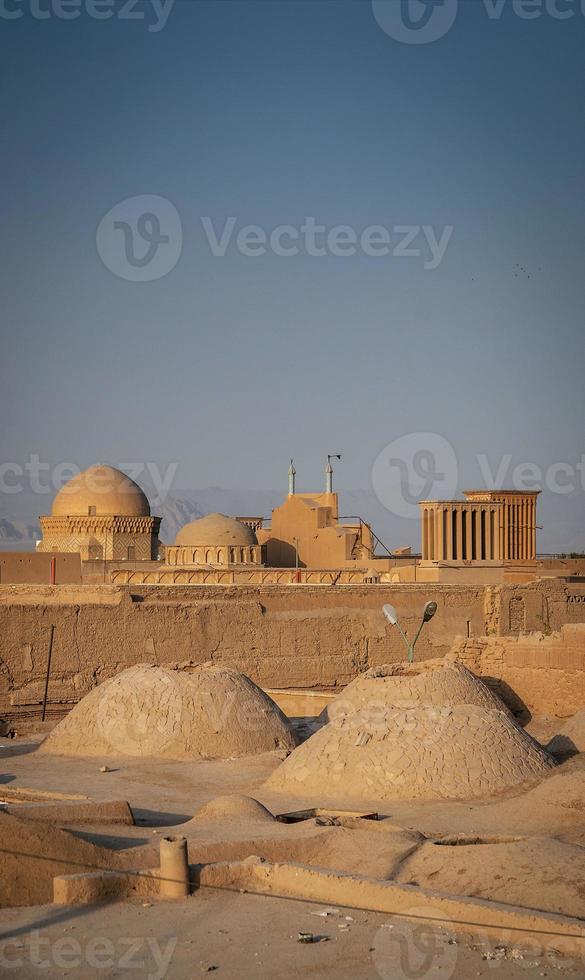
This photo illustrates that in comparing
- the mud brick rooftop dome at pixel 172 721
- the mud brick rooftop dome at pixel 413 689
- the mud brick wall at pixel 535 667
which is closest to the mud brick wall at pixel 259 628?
the mud brick wall at pixel 535 667

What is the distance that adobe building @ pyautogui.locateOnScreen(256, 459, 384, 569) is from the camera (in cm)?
4097

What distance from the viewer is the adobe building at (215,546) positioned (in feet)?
127

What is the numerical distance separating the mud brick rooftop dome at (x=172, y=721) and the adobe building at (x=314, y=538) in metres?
19.4

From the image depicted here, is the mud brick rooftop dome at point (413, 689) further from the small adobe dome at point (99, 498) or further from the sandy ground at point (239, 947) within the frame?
the small adobe dome at point (99, 498)

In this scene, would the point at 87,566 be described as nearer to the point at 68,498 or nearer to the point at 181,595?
the point at 68,498

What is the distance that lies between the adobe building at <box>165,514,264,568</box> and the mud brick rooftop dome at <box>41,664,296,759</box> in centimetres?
1747

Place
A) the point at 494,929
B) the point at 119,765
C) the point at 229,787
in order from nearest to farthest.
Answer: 1. the point at 494,929
2. the point at 229,787
3. the point at 119,765

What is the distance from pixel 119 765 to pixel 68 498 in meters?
20.1

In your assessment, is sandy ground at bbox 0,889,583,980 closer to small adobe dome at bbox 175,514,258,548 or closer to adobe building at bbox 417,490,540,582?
adobe building at bbox 417,490,540,582

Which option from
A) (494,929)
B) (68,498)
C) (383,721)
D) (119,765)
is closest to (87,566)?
(68,498)

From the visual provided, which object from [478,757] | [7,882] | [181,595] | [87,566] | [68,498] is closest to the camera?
[7,882]

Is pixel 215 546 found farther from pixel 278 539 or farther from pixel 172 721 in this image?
pixel 172 721

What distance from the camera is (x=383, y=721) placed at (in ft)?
54.6

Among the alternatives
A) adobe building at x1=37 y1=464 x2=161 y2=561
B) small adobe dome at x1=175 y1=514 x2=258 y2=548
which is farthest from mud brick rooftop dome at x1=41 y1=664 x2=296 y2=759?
small adobe dome at x1=175 y1=514 x2=258 y2=548
